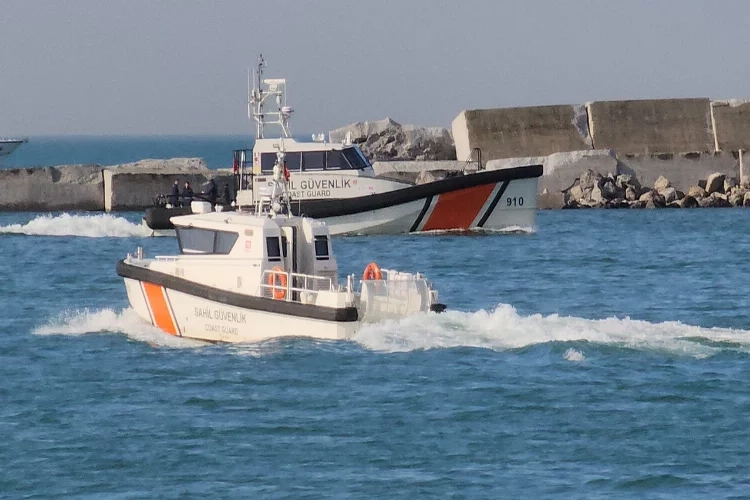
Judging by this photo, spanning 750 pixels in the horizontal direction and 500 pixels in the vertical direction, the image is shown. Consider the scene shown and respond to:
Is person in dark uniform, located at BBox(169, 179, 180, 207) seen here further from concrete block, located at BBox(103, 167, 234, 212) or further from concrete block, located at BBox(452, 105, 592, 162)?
concrete block, located at BBox(452, 105, 592, 162)

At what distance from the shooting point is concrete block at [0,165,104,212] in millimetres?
36750

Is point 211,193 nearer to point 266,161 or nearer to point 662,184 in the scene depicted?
point 266,161

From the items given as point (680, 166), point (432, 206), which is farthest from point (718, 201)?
point (432, 206)

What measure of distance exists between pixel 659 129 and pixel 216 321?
25838 millimetres

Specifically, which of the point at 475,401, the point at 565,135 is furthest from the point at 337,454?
the point at 565,135

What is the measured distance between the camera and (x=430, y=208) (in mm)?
28016

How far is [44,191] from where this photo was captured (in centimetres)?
3678

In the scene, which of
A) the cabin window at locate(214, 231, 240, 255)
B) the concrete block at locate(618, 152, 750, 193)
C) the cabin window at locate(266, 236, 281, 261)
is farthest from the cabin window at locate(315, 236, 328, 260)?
the concrete block at locate(618, 152, 750, 193)

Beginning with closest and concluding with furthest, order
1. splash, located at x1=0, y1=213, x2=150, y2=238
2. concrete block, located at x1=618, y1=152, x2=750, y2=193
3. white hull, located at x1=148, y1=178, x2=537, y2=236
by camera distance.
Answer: white hull, located at x1=148, y1=178, x2=537, y2=236 < splash, located at x1=0, y1=213, x2=150, y2=238 < concrete block, located at x1=618, y1=152, x2=750, y2=193

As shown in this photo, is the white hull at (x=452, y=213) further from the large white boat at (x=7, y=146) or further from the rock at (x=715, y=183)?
the large white boat at (x=7, y=146)

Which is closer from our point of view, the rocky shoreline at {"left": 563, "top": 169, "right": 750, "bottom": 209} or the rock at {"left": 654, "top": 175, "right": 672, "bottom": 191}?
the rocky shoreline at {"left": 563, "top": 169, "right": 750, "bottom": 209}

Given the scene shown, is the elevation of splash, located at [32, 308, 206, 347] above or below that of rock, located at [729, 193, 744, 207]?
below

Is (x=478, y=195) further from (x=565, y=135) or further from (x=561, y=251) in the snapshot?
(x=565, y=135)

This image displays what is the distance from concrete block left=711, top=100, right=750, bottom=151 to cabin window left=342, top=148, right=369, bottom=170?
14.2 meters
